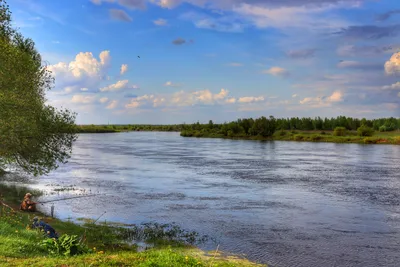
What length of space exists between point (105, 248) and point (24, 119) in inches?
581

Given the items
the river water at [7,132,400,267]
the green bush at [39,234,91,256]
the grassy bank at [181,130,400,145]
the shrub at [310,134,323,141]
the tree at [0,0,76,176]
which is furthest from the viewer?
the shrub at [310,134,323,141]

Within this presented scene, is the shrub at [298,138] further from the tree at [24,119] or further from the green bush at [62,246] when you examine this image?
the green bush at [62,246]

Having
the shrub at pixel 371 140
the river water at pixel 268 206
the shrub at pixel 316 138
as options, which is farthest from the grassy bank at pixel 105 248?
the shrub at pixel 316 138

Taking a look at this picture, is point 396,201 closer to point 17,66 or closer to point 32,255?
point 32,255

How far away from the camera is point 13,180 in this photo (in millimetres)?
45625

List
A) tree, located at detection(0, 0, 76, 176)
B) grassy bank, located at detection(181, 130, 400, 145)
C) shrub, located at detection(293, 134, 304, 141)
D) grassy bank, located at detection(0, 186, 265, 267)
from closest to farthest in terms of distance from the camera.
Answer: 1. grassy bank, located at detection(0, 186, 265, 267)
2. tree, located at detection(0, 0, 76, 176)
3. grassy bank, located at detection(181, 130, 400, 145)
4. shrub, located at detection(293, 134, 304, 141)

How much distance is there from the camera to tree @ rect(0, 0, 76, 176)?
28.7 metres

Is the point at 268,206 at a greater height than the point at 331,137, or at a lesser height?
lesser

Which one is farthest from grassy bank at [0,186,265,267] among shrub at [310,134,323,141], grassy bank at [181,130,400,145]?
shrub at [310,134,323,141]

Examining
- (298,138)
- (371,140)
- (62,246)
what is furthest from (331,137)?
(62,246)

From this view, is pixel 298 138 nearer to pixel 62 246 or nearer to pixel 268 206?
pixel 268 206

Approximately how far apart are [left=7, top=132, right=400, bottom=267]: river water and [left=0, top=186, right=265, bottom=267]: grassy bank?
2.28m

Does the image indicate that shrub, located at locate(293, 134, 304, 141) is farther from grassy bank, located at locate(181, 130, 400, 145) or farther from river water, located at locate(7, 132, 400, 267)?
river water, located at locate(7, 132, 400, 267)

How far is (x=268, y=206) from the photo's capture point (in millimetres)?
33844
